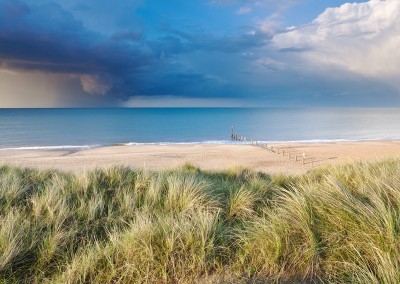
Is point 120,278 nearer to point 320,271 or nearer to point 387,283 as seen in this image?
point 320,271

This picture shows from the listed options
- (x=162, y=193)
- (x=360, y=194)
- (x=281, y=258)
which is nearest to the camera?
(x=281, y=258)

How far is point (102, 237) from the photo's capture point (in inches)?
157

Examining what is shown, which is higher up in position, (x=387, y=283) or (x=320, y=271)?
(x=387, y=283)

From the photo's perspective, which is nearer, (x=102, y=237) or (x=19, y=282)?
(x=19, y=282)

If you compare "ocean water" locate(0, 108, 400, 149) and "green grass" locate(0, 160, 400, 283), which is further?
"ocean water" locate(0, 108, 400, 149)

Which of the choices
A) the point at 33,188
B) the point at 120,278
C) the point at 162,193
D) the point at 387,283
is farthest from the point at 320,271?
the point at 33,188

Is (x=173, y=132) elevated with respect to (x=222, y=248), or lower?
A: elevated

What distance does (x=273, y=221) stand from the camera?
139 inches

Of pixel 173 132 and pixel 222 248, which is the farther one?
pixel 173 132

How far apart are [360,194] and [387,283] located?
7.44 feet

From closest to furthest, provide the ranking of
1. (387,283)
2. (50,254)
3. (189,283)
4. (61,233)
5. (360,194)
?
(387,283)
(189,283)
(50,254)
(61,233)
(360,194)

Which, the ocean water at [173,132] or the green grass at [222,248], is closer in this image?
the green grass at [222,248]

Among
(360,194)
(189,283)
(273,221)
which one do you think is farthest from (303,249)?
(360,194)

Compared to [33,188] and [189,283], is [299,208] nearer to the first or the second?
[189,283]
